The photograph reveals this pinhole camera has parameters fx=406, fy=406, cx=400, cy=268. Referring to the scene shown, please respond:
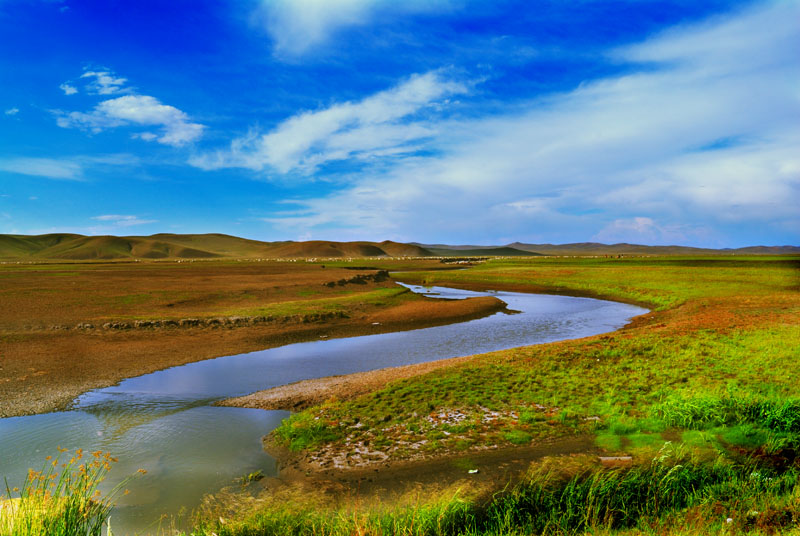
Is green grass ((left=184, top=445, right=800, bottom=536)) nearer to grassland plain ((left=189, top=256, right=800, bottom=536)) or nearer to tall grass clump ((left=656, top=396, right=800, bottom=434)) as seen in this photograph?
grassland plain ((left=189, top=256, right=800, bottom=536))

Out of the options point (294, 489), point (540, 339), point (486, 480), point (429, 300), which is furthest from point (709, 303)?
point (294, 489)

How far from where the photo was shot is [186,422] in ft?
48.5

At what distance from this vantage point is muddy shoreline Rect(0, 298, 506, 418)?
1784 centimetres

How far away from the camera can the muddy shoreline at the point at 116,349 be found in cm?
1784

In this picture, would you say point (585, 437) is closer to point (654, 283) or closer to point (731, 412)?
point (731, 412)

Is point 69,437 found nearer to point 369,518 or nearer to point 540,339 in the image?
point 369,518

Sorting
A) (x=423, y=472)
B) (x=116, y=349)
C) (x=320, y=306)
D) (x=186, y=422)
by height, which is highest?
(x=320, y=306)

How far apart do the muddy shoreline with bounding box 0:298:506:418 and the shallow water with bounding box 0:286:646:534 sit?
1.11 m

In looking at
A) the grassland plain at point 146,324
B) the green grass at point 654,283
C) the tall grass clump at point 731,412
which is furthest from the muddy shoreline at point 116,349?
the green grass at point 654,283

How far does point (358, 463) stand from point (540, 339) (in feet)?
72.0

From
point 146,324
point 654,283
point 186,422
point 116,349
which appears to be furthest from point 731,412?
point 654,283

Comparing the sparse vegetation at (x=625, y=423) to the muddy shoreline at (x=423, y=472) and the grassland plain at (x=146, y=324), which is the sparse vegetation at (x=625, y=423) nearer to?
the muddy shoreline at (x=423, y=472)

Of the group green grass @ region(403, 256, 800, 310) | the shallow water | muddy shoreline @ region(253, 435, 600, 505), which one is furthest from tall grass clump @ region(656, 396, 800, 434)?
green grass @ region(403, 256, 800, 310)

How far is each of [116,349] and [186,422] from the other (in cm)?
1468
